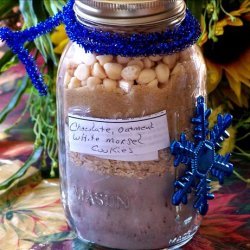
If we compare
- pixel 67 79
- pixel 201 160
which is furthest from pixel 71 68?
pixel 201 160

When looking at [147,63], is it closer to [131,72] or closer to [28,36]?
[131,72]

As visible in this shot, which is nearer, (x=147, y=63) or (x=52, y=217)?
(x=147, y=63)

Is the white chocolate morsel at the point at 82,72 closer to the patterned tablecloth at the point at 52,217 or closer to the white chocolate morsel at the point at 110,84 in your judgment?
the white chocolate morsel at the point at 110,84

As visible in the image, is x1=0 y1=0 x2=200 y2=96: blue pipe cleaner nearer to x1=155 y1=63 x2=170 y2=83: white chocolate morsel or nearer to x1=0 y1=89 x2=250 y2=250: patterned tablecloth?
x1=155 y1=63 x2=170 y2=83: white chocolate morsel

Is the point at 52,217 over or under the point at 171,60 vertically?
under

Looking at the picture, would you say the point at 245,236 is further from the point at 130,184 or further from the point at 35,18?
the point at 35,18
